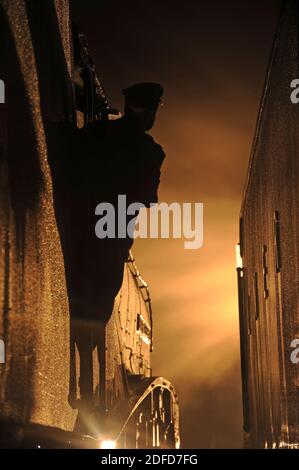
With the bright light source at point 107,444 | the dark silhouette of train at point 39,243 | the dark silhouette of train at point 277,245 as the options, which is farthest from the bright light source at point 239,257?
the bright light source at point 107,444

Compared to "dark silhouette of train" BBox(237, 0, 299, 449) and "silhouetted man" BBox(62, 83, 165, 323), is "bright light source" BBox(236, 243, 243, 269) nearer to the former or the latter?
"dark silhouette of train" BBox(237, 0, 299, 449)

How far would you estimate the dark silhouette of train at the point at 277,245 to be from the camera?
15.9 feet

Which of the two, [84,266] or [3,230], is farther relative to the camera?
[84,266]

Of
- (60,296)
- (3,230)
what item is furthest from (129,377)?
(3,230)

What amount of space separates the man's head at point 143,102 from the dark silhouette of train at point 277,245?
0.92m

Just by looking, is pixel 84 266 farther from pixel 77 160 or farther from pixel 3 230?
pixel 3 230

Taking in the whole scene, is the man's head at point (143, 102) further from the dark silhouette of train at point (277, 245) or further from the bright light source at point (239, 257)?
the bright light source at point (239, 257)

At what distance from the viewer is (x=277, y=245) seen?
5617 millimetres

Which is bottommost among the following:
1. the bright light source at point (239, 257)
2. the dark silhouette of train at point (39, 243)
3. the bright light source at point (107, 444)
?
the bright light source at point (107, 444)

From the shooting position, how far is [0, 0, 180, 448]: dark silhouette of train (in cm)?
353

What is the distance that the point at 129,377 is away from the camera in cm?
915
